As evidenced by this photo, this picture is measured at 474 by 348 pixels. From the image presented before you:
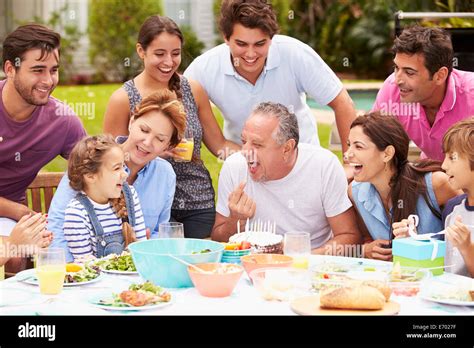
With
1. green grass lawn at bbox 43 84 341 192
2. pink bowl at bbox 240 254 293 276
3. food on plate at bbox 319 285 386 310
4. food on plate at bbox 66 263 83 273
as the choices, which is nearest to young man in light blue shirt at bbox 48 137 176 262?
food on plate at bbox 66 263 83 273

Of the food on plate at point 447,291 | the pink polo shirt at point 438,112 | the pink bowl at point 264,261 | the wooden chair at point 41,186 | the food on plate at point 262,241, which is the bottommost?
the food on plate at point 447,291

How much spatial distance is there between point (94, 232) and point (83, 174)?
9.9 inches

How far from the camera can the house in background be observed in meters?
16.6

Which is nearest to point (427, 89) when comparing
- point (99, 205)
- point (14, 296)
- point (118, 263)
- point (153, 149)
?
point (153, 149)

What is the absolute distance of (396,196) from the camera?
3.60m

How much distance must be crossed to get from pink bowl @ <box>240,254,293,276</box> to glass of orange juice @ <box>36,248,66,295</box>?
0.59 meters

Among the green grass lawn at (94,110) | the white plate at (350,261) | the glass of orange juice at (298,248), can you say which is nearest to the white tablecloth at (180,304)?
the glass of orange juice at (298,248)

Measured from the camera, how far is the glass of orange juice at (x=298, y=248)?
2844 millimetres

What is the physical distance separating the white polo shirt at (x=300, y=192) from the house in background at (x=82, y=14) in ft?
41.8

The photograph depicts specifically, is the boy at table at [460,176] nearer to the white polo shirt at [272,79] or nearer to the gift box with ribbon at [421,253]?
the gift box with ribbon at [421,253]

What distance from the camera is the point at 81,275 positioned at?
2771 millimetres

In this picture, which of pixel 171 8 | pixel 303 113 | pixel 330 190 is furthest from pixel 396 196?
pixel 171 8

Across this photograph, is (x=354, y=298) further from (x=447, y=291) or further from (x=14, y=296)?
(x=14, y=296)
